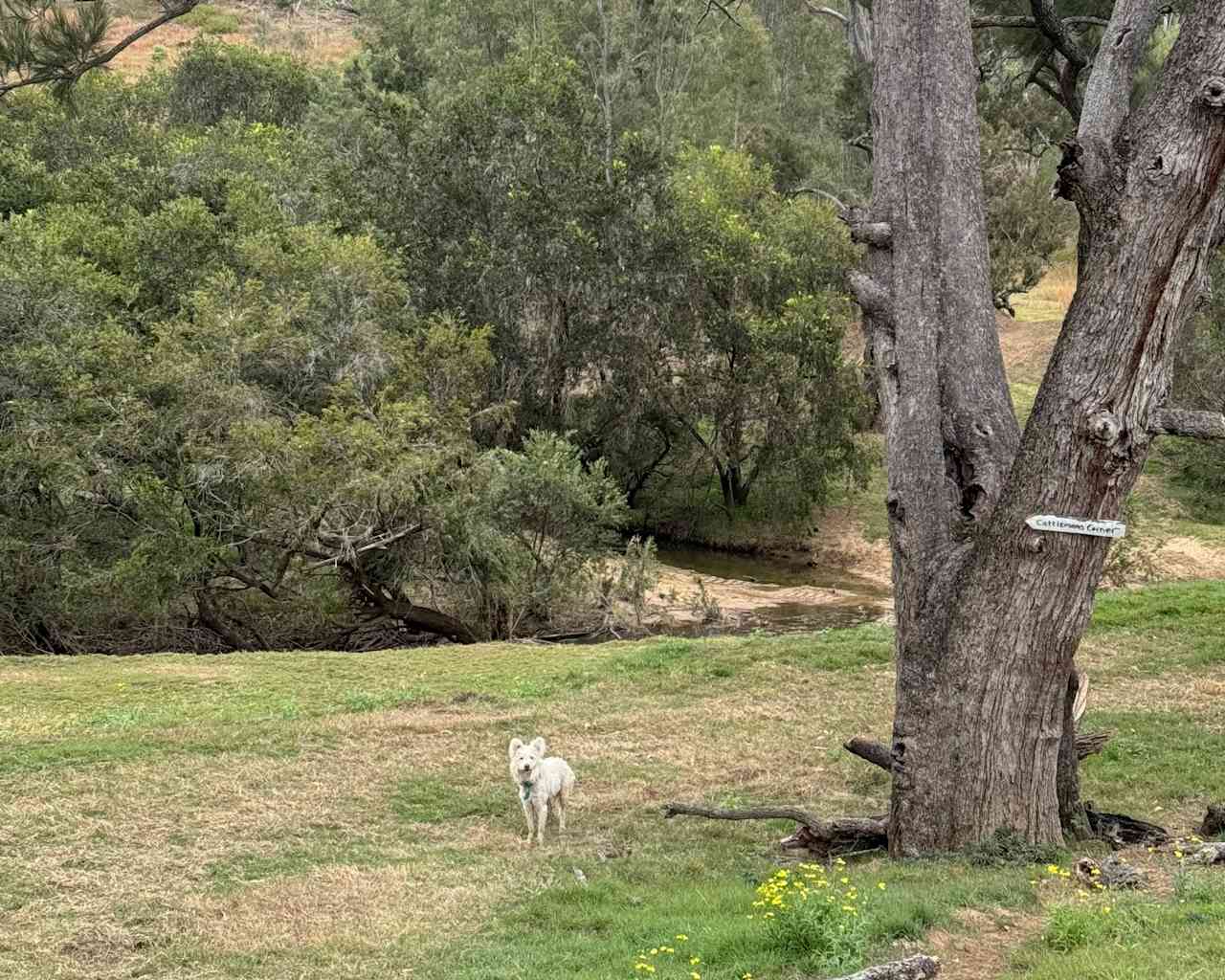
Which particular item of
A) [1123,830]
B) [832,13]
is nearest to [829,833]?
[1123,830]

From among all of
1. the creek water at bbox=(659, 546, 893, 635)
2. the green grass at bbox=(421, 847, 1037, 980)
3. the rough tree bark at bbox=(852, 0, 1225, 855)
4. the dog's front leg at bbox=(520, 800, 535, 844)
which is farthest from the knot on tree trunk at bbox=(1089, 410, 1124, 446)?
the creek water at bbox=(659, 546, 893, 635)

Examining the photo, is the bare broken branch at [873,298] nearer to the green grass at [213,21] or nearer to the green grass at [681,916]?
the green grass at [681,916]

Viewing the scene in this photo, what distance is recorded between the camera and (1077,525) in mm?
7609

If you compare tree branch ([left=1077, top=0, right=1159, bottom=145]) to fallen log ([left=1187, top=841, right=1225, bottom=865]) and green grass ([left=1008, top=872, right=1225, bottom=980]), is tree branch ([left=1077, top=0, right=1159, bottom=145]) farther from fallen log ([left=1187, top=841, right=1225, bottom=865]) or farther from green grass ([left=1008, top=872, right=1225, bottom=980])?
green grass ([left=1008, top=872, right=1225, bottom=980])

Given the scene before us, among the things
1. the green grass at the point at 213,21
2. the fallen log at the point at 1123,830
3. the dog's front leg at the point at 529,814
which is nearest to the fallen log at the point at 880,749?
the fallen log at the point at 1123,830

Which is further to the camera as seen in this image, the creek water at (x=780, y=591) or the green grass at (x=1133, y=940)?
the creek water at (x=780, y=591)

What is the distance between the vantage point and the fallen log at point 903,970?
5.48 meters

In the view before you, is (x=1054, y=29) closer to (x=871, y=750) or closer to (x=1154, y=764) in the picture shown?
(x=871, y=750)

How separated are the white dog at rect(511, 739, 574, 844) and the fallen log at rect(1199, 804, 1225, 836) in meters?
4.38

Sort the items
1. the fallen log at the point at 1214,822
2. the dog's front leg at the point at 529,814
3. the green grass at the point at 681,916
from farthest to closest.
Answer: the dog's front leg at the point at 529,814
the fallen log at the point at 1214,822
the green grass at the point at 681,916

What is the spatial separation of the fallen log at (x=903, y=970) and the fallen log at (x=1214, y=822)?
12.2 feet

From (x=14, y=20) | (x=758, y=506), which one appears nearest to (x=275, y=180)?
(x=758, y=506)

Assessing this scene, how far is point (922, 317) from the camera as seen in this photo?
27.7 ft

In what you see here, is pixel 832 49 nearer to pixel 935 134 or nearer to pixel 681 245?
pixel 681 245
